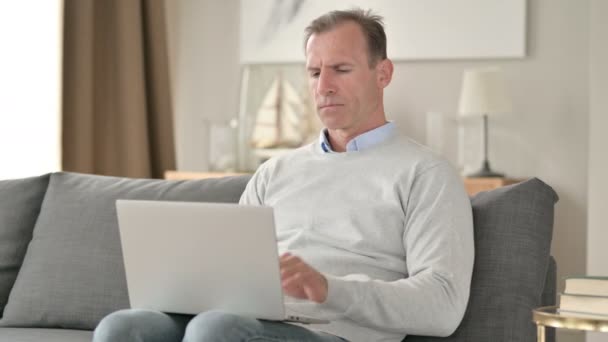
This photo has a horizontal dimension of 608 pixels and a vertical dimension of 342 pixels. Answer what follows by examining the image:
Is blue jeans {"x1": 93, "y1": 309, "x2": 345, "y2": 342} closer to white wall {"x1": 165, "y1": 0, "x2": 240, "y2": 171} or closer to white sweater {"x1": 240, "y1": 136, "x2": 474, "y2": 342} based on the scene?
white sweater {"x1": 240, "y1": 136, "x2": 474, "y2": 342}

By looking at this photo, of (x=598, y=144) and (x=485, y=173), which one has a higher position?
(x=598, y=144)

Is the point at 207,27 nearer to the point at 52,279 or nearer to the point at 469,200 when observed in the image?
the point at 52,279

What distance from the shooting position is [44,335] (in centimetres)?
235

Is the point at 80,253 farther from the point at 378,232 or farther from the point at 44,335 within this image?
the point at 378,232

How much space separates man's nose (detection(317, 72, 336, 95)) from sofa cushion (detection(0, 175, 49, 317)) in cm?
92

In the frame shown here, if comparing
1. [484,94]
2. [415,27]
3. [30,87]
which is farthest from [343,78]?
[415,27]

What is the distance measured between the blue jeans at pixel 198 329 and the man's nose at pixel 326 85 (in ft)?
2.03

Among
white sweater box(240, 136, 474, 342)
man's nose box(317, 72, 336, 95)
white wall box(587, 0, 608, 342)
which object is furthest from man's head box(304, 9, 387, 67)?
white wall box(587, 0, 608, 342)

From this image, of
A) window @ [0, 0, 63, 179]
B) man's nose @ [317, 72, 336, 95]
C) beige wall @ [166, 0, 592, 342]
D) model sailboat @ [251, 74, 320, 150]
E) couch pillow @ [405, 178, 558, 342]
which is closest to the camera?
couch pillow @ [405, 178, 558, 342]

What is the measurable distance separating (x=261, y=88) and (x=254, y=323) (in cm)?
329

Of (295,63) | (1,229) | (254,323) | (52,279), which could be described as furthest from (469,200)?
(295,63)

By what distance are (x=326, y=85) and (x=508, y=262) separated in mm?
575

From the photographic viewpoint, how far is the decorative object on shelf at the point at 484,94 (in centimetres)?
429

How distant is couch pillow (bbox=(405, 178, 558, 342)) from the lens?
2.04 metres
